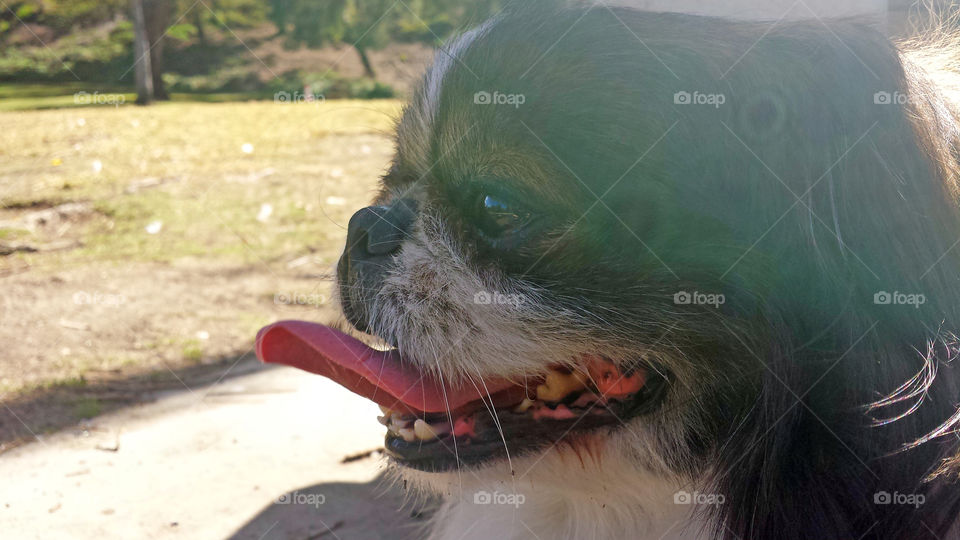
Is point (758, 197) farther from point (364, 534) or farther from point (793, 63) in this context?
point (364, 534)

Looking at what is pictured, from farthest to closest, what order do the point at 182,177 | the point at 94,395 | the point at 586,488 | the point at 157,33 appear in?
the point at 157,33 < the point at 182,177 < the point at 94,395 < the point at 586,488

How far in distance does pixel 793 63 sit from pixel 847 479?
101 centimetres

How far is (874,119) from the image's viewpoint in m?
2.15


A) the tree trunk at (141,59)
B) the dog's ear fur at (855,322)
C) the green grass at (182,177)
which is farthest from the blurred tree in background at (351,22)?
the dog's ear fur at (855,322)

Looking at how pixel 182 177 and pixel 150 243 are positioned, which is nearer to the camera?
pixel 150 243

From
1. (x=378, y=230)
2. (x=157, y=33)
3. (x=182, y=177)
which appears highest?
(x=157, y=33)

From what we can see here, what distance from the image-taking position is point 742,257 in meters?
2.17

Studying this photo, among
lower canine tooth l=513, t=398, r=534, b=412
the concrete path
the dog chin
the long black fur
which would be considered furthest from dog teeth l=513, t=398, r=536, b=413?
the concrete path

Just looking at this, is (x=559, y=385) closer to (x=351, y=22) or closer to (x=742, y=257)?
(x=742, y=257)

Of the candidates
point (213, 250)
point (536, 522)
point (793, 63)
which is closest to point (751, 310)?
point (793, 63)

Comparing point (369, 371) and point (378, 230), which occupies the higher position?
point (378, 230)

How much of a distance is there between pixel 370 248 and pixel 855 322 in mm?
1269

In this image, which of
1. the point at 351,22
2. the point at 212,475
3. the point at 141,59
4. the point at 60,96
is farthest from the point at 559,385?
the point at 351,22

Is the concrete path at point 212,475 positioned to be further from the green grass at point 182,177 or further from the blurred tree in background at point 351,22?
the blurred tree in background at point 351,22
